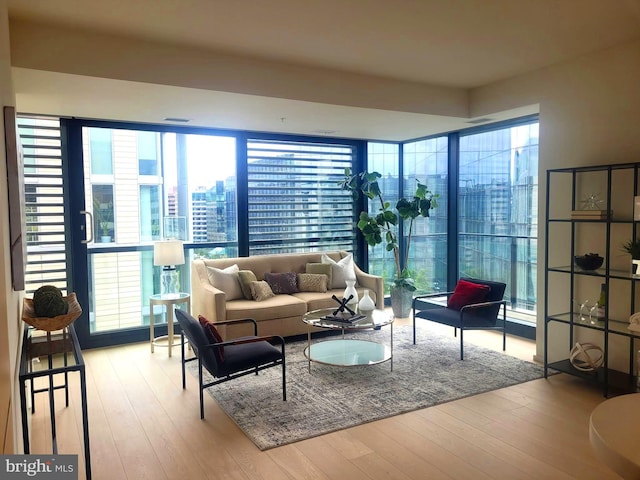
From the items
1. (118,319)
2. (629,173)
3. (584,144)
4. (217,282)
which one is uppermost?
(584,144)

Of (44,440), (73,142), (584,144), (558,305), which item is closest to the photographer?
(44,440)

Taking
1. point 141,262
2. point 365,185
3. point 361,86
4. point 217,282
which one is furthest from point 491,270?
point 141,262

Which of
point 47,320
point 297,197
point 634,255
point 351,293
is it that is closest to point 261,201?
point 297,197

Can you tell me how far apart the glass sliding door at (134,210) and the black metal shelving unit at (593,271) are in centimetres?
377

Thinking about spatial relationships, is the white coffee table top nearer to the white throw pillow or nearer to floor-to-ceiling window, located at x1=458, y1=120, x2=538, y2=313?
floor-to-ceiling window, located at x1=458, y1=120, x2=538, y2=313

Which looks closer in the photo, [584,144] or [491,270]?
[584,144]

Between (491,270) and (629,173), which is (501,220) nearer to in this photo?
(491,270)

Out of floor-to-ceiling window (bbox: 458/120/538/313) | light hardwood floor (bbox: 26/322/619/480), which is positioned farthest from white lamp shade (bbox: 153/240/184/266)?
floor-to-ceiling window (bbox: 458/120/538/313)

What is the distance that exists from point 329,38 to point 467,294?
290cm

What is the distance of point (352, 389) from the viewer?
13.3ft

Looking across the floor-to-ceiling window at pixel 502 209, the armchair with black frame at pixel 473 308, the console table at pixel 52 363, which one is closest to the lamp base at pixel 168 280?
the console table at pixel 52 363

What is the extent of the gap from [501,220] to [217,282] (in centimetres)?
338

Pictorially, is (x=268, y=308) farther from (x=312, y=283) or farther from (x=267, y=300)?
(x=312, y=283)

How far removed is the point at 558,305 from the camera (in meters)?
4.57
